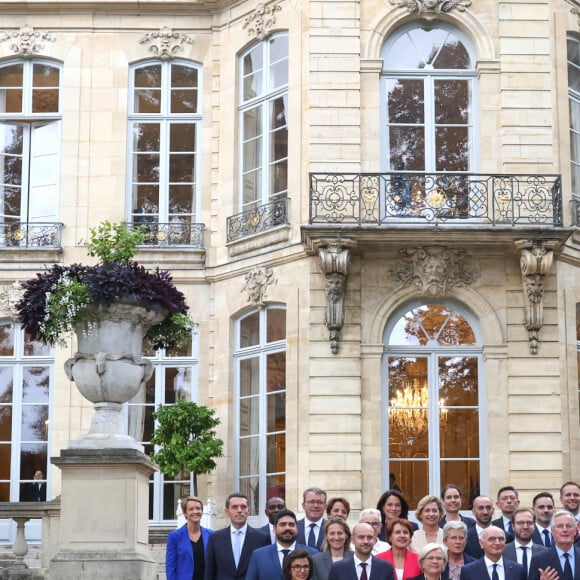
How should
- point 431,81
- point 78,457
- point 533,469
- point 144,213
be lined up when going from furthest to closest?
point 144,213 → point 431,81 → point 533,469 → point 78,457

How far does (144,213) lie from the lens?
806 inches

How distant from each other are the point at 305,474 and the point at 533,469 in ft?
8.71

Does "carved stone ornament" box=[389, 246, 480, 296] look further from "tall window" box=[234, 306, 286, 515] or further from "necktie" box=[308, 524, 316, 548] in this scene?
"necktie" box=[308, 524, 316, 548]

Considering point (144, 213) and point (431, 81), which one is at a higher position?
point (431, 81)

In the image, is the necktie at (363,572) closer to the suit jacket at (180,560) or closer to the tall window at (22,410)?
the suit jacket at (180,560)

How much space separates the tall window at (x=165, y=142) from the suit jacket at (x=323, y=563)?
35.5 ft

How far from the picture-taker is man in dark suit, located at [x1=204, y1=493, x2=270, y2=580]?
35.2ft

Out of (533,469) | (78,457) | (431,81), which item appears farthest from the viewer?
(431,81)

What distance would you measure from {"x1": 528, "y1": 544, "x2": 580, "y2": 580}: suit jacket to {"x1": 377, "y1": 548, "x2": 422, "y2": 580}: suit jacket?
0.83m

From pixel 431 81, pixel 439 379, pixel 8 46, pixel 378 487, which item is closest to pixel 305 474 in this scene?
pixel 378 487

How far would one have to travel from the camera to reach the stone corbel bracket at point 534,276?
1775 cm

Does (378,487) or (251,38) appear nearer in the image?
(378,487)

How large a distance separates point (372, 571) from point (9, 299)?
1156cm

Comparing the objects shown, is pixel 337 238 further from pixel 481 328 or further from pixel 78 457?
pixel 78 457
